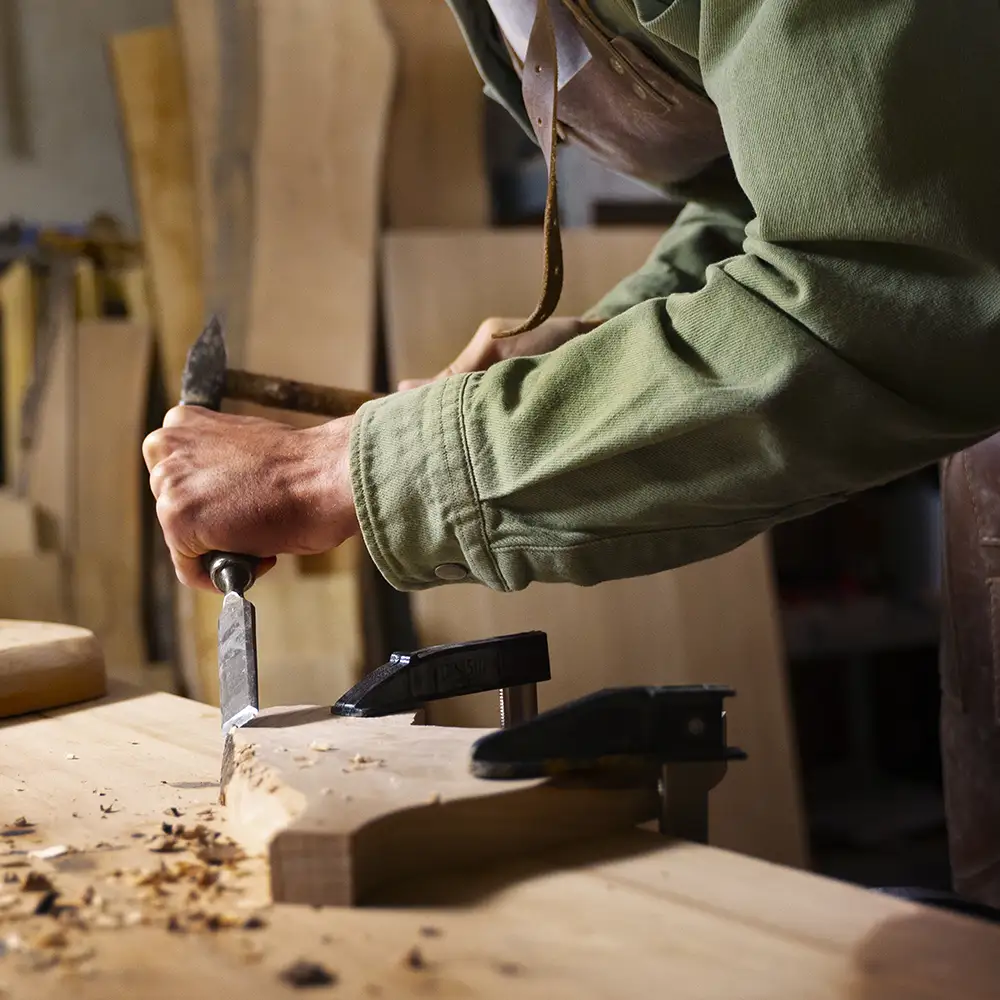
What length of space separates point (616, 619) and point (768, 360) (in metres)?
1.46

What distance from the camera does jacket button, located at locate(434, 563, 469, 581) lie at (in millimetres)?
1017

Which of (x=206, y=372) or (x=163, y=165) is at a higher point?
(x=163, y=165)

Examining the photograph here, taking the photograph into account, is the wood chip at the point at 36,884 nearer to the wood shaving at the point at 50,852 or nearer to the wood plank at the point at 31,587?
the wood shaving at the point at 50,852

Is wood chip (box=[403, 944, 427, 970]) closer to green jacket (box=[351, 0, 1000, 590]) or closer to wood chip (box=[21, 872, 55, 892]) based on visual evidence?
wood chip (box=[21, 872, 55, 892])

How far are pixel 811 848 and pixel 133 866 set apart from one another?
2.52 metres

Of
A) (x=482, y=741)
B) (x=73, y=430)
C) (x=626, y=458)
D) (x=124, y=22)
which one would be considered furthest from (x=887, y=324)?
(x=124, y=22)

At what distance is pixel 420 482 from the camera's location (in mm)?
959

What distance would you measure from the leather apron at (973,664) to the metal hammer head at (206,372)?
0.91m

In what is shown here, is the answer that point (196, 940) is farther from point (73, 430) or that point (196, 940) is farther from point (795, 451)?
point (73, 430)

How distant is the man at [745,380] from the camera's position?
0.84 metres

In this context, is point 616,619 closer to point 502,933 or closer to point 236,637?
point 236,637

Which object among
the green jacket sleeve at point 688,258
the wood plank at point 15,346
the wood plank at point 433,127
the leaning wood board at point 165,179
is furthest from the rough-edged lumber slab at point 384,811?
the wood plank at point 15,346

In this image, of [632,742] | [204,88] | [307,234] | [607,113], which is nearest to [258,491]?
[632,742]

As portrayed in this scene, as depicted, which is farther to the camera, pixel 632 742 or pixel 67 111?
pixel 67 111
